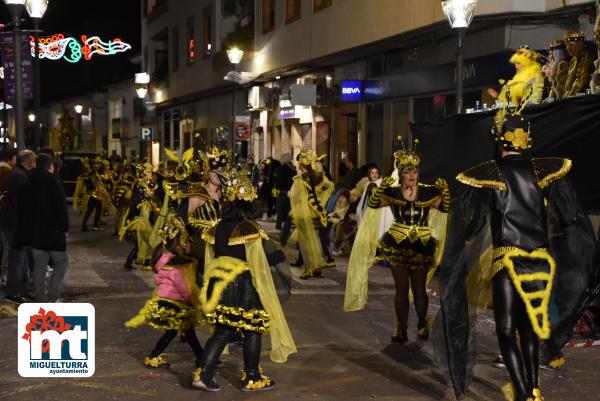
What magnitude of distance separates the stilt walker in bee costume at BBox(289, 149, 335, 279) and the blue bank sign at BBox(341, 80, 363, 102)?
10.3 m

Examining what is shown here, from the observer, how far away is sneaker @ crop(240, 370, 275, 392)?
7.68 meters

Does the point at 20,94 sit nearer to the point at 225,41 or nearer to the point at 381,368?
the point at 381,368

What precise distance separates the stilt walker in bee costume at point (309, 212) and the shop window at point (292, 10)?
569 inches

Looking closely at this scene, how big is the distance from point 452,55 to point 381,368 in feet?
44.5

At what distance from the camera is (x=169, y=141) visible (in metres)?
52.0

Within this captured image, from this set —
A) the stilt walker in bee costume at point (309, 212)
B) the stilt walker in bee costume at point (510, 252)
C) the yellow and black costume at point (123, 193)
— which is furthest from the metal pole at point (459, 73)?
the yellow and black costume at point (123, 193)

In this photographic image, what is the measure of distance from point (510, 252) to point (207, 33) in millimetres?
35088

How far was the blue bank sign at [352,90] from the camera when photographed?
2541 centimetres

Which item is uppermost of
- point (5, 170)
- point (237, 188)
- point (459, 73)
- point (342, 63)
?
point (342, 63)

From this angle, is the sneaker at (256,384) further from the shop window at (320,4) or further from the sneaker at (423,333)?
the shop window at (320,4)

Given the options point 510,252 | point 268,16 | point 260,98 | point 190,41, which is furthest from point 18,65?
point 190,41

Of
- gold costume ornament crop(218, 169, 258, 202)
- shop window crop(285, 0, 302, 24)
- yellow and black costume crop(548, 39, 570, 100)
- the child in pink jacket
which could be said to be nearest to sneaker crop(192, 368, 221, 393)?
the child in pink jacket

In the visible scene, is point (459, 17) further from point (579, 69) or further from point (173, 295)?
point (173, 295)

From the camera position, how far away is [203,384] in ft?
24.9
